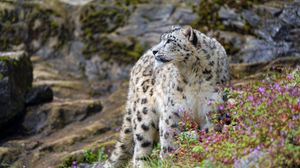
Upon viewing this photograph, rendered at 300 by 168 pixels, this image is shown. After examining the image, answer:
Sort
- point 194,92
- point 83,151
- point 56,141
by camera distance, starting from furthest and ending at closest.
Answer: point 56,141, point 83,151, point 194,92

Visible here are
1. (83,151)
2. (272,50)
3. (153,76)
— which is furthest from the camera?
(272,50)

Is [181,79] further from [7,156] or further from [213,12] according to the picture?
[213,12]

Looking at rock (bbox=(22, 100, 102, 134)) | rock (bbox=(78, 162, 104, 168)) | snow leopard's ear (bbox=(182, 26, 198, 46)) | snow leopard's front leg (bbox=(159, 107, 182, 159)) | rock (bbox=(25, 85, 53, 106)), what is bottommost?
rock (bbox=(78, 162, 104, 168))

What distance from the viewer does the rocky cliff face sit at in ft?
42.0

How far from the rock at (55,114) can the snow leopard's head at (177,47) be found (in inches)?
180

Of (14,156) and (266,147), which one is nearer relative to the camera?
(266,147)

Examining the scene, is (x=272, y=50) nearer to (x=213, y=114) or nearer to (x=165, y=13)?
(x=165, y=13)

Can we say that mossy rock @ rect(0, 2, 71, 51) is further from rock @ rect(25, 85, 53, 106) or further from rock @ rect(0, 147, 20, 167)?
rock @ rect(0, 147, 20, 167)

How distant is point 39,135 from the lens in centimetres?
1314

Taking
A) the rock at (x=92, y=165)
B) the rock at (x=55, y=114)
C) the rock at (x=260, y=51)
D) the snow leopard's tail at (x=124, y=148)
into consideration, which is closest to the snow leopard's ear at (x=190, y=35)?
the snow leopard's tail at (x=124, y=148)

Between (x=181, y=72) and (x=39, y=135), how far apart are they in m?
4.67

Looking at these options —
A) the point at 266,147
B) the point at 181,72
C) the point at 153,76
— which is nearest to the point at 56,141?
the point at 153,76

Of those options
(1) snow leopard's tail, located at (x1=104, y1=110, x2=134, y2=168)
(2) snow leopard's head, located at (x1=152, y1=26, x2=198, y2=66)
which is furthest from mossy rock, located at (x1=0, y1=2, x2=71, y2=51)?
(2) snow leopard's head, located at (x1=152, y1=26, x2=198, y2=66)

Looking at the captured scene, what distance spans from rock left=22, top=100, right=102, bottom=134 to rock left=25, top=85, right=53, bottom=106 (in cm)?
13
